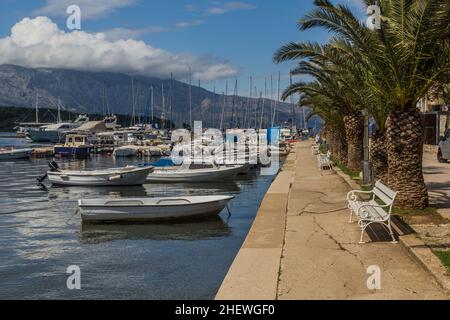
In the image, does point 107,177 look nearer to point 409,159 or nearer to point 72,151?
point 409,159

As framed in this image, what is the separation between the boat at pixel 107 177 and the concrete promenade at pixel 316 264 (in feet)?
55.0

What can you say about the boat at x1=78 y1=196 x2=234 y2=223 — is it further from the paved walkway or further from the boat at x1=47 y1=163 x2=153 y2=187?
the boat at x1=47 y1=163 x2=153 y2=187

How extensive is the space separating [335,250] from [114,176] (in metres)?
22.0

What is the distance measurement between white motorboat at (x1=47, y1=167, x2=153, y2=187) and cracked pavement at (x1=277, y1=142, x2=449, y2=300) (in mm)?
17455

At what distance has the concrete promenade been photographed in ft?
25.8

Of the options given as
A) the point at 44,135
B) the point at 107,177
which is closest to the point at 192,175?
the point at 107,177

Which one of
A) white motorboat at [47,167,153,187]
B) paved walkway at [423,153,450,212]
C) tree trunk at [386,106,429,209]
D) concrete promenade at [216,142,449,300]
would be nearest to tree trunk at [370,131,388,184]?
paved walkway at [423,153,450,212]

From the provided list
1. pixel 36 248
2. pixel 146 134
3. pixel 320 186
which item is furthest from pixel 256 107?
pixel 36 248

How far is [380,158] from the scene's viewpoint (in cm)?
1834

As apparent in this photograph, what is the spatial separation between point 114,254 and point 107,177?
59.2 feet

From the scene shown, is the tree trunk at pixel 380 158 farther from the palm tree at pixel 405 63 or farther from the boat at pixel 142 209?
the boat at pixel 142 209

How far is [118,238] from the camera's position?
613 inches

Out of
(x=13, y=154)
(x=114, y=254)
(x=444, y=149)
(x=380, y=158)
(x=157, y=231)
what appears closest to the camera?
(x=114, y=254)
